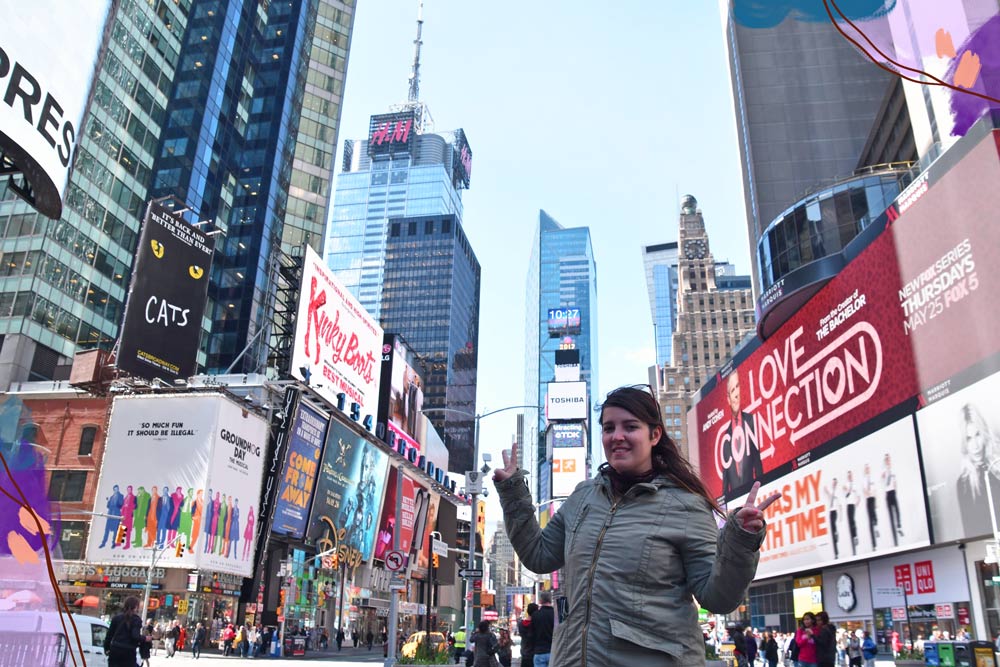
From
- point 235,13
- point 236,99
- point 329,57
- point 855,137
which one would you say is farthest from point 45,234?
point 855,137

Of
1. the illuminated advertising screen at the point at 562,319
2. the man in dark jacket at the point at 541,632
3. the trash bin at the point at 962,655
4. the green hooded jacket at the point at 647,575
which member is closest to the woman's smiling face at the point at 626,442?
the green hooded jacket at the point at 647,575

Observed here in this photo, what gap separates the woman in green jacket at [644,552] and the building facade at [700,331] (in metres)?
126

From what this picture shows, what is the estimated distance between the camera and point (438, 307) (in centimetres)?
16662

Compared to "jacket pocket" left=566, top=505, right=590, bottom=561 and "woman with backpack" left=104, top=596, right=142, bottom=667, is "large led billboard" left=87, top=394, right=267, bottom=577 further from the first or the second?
"jacket pocket" left=566, top=505, right=590, bottom=561

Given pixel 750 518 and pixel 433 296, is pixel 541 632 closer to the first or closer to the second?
pixel 750 518

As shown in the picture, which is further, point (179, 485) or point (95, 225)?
point (95, 225)

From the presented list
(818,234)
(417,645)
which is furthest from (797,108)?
(417,645)

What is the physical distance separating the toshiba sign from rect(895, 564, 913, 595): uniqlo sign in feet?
298

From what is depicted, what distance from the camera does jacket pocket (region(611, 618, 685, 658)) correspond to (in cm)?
266

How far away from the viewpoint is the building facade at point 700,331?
13075cm

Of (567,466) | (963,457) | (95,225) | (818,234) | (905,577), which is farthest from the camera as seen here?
(567,466)

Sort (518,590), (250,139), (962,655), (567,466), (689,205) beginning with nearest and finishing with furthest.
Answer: (962,655) → (518,590) → (250,139) → (567,466) → (689,205)

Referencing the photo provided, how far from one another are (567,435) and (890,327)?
9248cm

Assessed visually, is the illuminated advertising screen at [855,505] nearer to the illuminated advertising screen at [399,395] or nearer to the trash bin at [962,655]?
the trash bin at [962,655]
